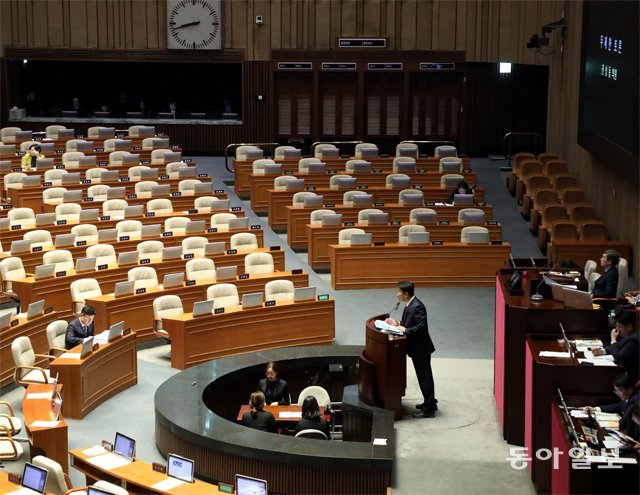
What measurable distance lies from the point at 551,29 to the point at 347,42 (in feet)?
18.2

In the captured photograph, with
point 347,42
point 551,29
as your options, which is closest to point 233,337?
point 551,29

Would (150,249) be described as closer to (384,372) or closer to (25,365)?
(25,365)

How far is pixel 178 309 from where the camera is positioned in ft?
48.2

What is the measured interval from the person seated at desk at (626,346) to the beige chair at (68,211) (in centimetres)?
1054

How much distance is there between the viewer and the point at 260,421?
1096 cm

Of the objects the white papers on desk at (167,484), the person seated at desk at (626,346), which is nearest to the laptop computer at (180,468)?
the white papers on desk at (167,484)

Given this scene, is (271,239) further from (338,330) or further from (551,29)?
(551,29)

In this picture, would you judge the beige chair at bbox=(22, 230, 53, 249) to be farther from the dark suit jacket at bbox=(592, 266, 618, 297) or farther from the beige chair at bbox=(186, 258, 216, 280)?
the dark suit jacket at bbox=(592, 266, 618, 297)

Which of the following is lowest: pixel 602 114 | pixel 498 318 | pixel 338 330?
pixel 338 330

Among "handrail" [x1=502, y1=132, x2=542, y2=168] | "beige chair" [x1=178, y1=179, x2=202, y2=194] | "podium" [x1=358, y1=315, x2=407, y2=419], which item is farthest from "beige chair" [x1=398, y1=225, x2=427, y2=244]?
"handrail" [x1=502, y1=132, x2=542, y2=168]

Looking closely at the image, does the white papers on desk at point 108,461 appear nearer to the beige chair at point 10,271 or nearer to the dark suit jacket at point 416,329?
the dark suit jacket at point 416,329

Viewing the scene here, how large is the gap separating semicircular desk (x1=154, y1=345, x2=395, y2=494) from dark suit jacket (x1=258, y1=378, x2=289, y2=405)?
529mm

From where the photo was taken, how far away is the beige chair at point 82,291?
48.2 feet

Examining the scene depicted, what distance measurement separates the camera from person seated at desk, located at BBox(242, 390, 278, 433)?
35.9 ft
